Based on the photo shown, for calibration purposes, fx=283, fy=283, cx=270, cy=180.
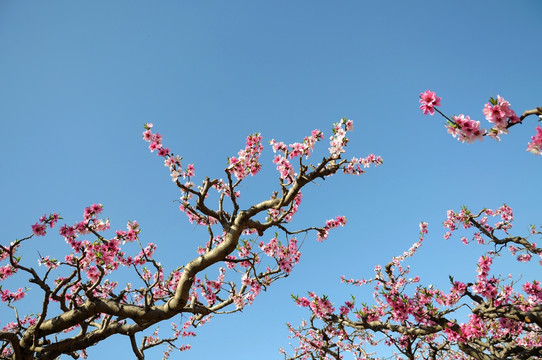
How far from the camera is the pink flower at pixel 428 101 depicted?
366 cm

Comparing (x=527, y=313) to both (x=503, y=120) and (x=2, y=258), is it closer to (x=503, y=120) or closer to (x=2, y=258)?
(x=503, y=120)

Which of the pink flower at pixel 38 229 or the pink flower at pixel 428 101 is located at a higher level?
the pink flower at pixel 38 229

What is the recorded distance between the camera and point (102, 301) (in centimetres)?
623

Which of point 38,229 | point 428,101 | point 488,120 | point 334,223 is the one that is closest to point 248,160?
point 334,223

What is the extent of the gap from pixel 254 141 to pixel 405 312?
20.0ft

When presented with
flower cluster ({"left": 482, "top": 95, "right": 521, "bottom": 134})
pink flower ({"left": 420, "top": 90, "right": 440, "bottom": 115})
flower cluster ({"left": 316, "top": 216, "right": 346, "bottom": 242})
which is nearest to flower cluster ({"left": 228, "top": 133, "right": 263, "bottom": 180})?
flower cluster ({"left": 316, "top": 216, "right": 346, "bottom": 242})

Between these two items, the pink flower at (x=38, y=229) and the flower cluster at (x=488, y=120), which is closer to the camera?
the flower cluster at (x=488, y=120)

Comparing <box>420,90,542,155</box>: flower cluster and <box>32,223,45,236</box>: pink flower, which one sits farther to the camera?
<box>32,223,45,236</box>: pink flower

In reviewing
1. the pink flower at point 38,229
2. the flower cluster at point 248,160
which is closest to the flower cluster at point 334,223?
the flower cluster at point 248,160

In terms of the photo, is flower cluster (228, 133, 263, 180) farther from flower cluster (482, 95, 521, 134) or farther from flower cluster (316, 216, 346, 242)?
flower cluster (482, 95, 521, 134)

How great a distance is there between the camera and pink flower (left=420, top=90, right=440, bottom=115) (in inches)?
144

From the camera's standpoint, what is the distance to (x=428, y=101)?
371 centimetres

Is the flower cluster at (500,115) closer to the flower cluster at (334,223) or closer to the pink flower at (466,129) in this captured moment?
the pink flower at (466,129)

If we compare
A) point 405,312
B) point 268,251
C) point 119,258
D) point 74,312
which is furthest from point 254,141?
point 405,312
